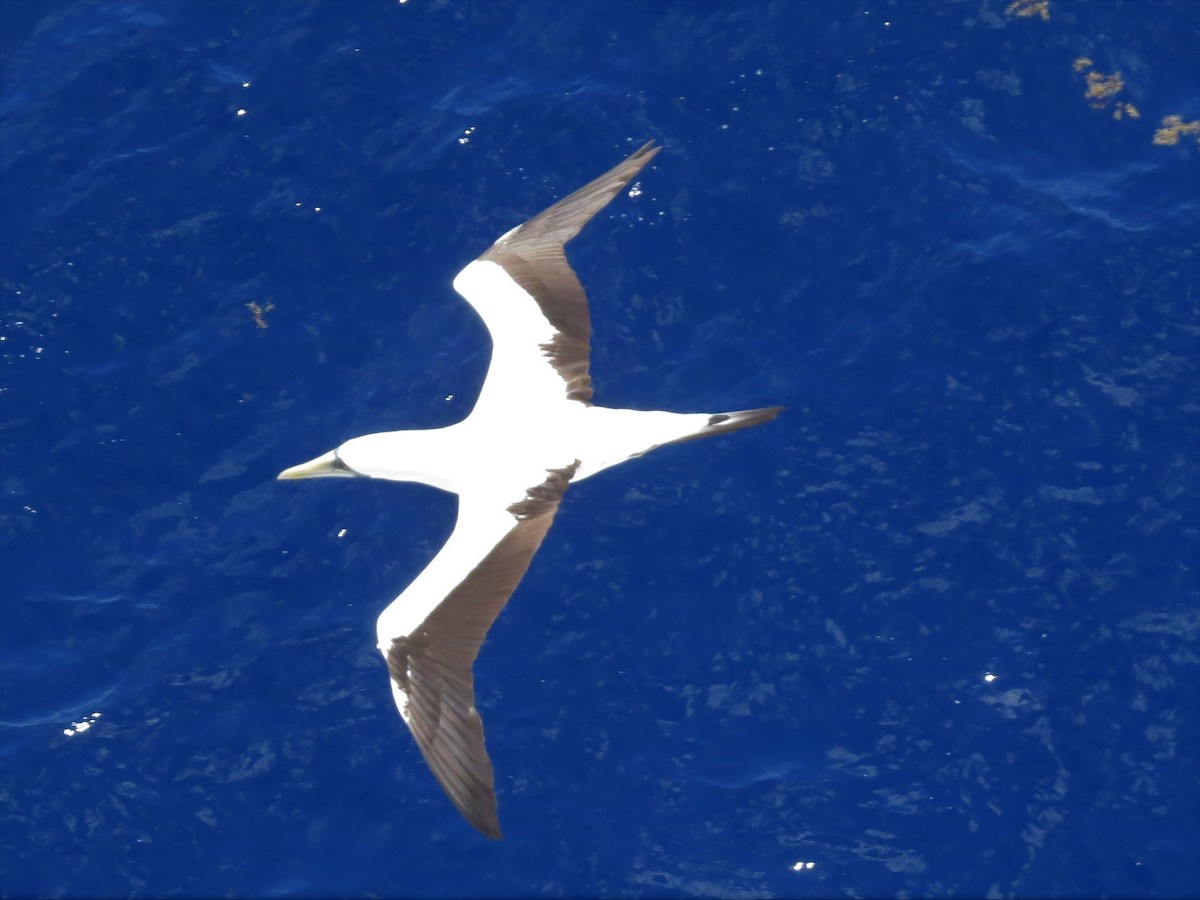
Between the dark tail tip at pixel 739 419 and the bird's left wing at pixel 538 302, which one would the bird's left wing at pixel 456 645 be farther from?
the dark tail tip at pixel 739 419

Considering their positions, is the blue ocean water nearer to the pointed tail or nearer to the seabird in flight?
the seabird in flight

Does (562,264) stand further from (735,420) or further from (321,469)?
(321,469)

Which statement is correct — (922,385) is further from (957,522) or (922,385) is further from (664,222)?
(664,222)

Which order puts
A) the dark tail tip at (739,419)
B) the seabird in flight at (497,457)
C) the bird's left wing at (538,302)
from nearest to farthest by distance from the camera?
the seabird in flight at (497,457)
the dark tail tip at (739,419)
the bird's left wing at (538,302)

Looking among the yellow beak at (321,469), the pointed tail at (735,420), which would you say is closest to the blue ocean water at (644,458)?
the yellow beak at (321,469)

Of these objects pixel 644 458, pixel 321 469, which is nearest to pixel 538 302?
pixel 644 458

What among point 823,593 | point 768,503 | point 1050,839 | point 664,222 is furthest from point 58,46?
point 1050,839

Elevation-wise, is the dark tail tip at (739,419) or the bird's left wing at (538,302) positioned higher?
the bird's left wing at (538,302)
